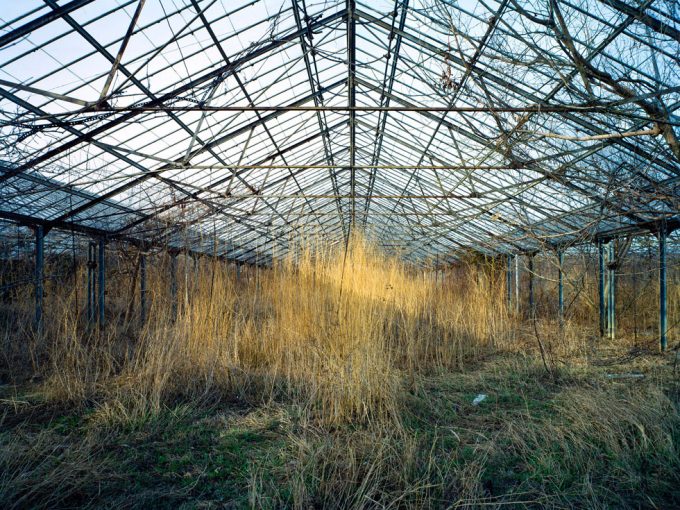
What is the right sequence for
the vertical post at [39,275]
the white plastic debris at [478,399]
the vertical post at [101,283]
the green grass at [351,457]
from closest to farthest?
the green grass at [351,457] → the white plastic debris at [478,399] → the vertical post at [39,275] → the vertical post at [101,283]

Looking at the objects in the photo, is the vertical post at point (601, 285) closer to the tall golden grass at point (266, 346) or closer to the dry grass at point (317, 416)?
the dry grass at point (317, 416)

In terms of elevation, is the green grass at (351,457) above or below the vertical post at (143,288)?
below

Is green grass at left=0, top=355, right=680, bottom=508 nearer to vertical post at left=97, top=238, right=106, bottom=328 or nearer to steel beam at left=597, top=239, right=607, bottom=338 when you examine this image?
vertical post at left=97, top=238, right=106, bottom=328

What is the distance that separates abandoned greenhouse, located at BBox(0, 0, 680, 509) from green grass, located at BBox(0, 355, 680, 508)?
0.7 inches

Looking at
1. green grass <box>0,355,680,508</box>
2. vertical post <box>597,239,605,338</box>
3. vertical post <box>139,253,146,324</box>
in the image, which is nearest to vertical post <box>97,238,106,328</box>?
vertical post <box>139,253,146,324</box>

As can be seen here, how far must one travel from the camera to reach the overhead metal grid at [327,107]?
298cm

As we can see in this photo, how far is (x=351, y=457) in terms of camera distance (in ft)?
7.01

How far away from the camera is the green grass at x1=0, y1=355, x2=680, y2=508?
1929mm

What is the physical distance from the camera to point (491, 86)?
15.7ft

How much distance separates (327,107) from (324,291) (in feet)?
5.75

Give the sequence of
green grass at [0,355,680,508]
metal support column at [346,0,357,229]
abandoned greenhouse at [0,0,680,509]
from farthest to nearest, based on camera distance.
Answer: metal support column at [346,0,357,229] < abandoned greenhouse at [0,0,680,509] < green grass at [0,355,680,508]

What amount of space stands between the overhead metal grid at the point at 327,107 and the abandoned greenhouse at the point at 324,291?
39mm

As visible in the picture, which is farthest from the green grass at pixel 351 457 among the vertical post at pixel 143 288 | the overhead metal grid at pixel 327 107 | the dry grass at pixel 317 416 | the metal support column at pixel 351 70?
the vertical post at pixel 143 288

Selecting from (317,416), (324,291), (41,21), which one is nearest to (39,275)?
(41,21)
